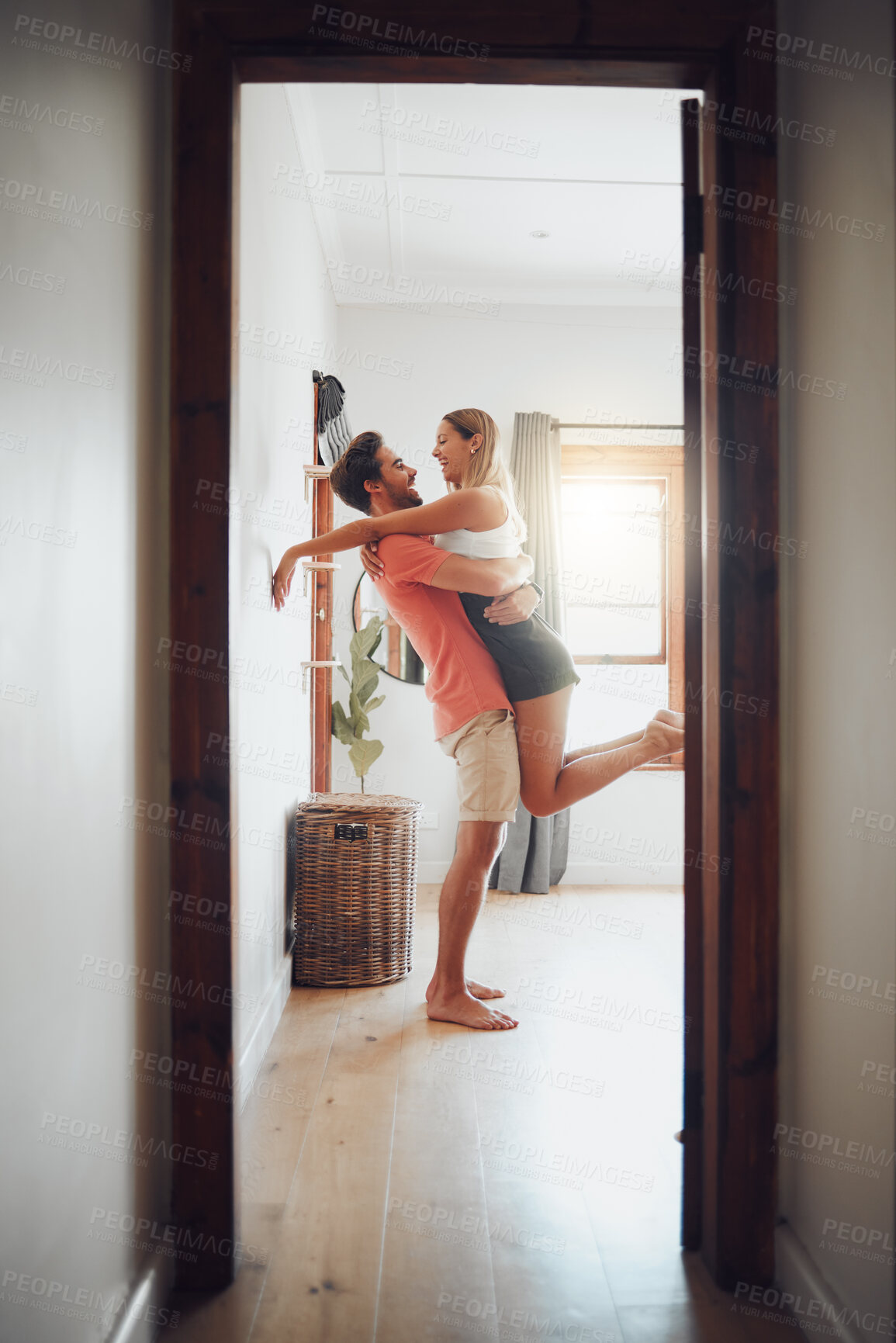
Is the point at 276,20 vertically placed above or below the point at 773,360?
above

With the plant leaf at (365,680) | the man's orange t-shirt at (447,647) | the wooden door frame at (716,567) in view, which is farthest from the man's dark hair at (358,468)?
the wooden door frame at (716,567)

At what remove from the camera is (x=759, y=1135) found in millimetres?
1391

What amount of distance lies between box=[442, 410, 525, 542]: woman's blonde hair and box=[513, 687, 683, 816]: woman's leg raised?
531 millimetres

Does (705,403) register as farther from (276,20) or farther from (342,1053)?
(342,1053)

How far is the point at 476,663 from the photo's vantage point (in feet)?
8.57

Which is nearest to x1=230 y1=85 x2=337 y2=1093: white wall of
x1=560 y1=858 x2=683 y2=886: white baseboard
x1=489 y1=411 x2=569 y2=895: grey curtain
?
x1=489 y1=411 x2=569 y2=895: grey curtain

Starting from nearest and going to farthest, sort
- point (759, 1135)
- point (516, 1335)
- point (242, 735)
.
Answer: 1. point (516, 1335)
2. point (759, 1135)
3. point (242, 735)

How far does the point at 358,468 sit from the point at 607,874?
2479 millimetres

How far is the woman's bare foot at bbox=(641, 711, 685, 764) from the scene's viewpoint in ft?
8.64

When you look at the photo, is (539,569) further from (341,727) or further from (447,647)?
(447,647)

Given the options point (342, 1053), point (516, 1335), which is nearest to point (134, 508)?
point (516, 1335)

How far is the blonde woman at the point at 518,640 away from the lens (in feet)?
8.41

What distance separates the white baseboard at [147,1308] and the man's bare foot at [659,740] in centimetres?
172

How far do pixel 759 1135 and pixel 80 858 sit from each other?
107 cm
